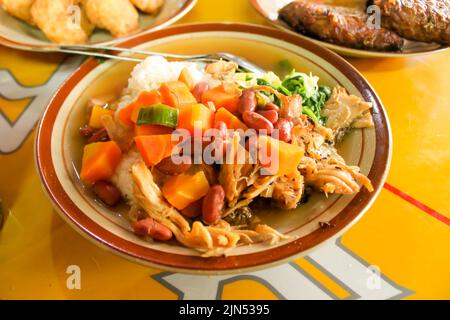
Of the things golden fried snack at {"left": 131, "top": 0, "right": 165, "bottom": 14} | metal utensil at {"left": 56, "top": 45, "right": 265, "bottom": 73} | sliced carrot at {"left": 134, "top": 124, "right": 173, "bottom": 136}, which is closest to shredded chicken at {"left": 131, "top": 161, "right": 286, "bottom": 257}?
sliced carrot at {"left": 134, "top": 124, "right": 173, "bottom": 136}

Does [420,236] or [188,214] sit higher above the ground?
[188,214]

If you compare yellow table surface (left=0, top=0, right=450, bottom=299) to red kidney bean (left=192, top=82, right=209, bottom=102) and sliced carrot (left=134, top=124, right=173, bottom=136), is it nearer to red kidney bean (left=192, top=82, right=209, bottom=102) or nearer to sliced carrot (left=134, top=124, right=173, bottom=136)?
sliced carrot (left=134, top=124, right=173, bottom=136)

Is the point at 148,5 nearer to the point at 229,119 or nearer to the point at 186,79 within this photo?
the point at 186,79

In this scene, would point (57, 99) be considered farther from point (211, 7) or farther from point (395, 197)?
point (395, 197)

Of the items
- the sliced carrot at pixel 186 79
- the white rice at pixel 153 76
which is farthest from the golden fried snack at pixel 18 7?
the sliced carrot at pixel 186 79
